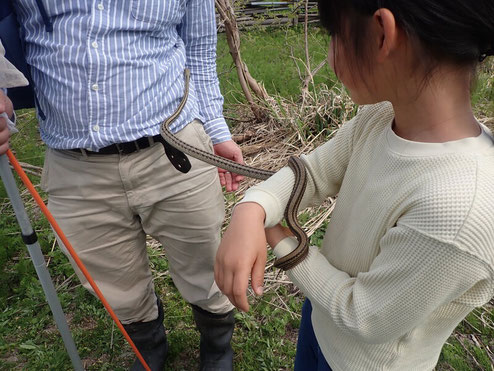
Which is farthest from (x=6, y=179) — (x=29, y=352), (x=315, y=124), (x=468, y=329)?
(x=315, y=124)

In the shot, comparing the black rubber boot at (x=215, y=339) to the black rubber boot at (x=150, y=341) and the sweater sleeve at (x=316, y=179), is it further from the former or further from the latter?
the sweater sleeve at (x=316, y=179)

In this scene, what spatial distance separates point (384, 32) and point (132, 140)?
110cm

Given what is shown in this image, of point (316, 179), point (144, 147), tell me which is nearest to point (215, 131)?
point (144, 147)

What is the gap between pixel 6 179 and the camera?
142 cm

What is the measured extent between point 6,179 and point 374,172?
122cm

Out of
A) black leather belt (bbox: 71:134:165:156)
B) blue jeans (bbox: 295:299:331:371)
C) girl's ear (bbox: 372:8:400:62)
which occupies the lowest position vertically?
blue jeans (bbox: 295:299:331:371)

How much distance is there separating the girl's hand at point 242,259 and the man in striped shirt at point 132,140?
2.64 feet

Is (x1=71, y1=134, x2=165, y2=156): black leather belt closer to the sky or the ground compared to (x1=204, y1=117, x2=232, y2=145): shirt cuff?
closer to the sky

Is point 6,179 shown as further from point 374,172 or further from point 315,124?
point 315,124

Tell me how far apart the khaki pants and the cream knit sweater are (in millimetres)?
741

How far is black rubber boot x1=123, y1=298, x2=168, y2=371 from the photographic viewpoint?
2156 millimetres

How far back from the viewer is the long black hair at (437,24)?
29.4 inches

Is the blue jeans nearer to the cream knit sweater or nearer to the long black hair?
the cream knit sweater

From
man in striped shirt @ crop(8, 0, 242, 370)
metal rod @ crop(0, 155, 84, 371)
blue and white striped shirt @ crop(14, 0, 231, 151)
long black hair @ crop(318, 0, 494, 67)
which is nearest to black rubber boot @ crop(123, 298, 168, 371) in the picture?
man in striped shirt @ crop(8, 0, 242, 370)
